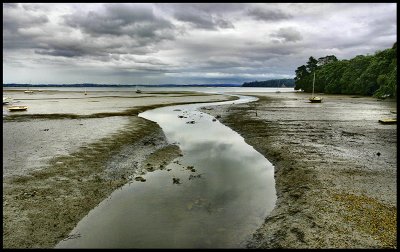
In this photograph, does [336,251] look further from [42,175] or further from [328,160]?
[42,175]

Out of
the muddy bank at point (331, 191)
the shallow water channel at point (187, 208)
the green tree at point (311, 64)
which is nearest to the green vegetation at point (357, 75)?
the green tree at point (311, 64)

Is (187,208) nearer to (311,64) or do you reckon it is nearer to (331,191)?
(331,191)

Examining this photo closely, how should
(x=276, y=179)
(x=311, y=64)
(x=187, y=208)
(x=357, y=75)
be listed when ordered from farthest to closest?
(x=311, y=64), (x=357, y=75), (x=276, y=179), (x=187, y=208)

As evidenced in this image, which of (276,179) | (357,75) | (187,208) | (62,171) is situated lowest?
(276,179)

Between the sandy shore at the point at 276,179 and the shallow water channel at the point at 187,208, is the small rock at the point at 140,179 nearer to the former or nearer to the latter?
the shallow water channel at the point at 187,208

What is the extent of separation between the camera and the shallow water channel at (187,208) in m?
10.8

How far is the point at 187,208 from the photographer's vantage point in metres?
13.4

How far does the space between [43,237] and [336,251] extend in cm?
995

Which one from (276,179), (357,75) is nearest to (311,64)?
(357,75)

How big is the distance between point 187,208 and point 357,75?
12828 cm

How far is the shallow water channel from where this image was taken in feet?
35.3

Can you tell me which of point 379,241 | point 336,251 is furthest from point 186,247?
point 379,241

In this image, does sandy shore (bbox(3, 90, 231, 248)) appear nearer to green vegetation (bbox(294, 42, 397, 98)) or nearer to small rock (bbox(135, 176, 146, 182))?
small rock (bbox(135, 176, 146, 182))

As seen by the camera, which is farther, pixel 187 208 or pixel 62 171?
pixel 62 171
